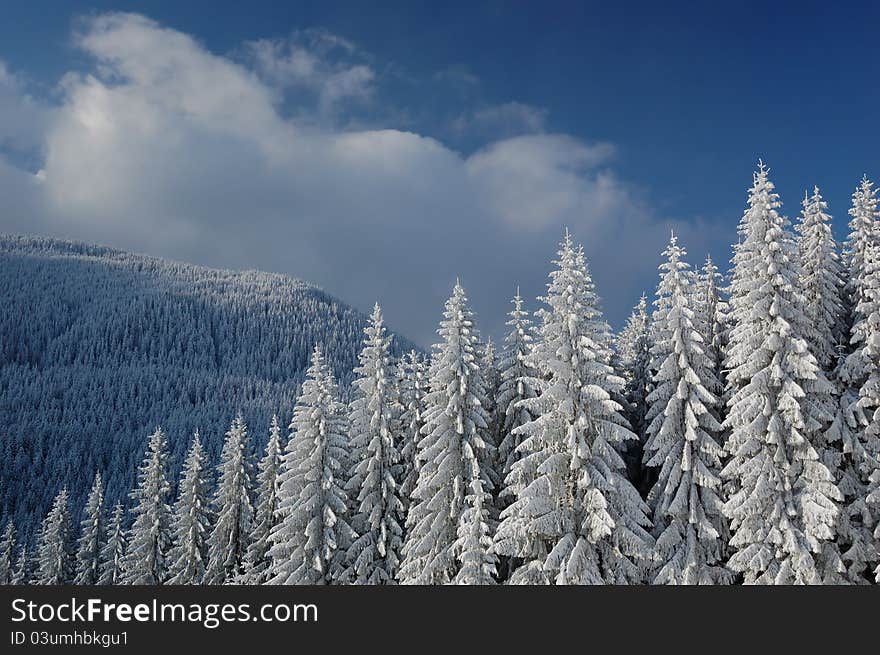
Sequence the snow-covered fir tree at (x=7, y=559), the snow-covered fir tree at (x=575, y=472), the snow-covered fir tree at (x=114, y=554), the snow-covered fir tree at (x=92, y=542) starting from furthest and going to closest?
the snow-covered fir tree at (x=7, y=559), the snow-covered fir tree at (x=92, y=542), the snow-covered fir tree at (x=114, y=554), the snow-covered fir tree at (x=575, y=472)

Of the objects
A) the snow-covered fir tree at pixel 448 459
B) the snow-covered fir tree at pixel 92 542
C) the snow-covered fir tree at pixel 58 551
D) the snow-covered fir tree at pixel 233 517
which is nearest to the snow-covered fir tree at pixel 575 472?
the snow-covered fir tree at pixel 448 459

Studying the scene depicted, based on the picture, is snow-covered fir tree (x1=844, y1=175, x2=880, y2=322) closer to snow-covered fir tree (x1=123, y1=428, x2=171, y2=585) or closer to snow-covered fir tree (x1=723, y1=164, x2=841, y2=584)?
snow-covered fir tree (x1=723, y1=164, x2=841, y2=584)

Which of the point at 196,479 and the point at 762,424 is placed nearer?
the point at 762,424

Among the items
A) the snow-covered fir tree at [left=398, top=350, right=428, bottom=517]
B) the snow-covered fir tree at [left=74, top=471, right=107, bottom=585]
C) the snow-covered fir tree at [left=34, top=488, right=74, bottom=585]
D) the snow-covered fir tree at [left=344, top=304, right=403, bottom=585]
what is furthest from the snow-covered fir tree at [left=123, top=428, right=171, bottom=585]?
the snow-covered fir tree at [left=398, top=350, right=428, bottom=517]

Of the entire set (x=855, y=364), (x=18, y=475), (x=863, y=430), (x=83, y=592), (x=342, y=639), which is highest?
(x=18, y=475)

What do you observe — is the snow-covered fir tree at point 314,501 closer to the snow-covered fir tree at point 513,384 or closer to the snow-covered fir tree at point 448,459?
the snow-covered fir tree at point 448,459

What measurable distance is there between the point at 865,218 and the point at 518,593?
24676 millimetres

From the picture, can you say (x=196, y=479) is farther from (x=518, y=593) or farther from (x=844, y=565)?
(x=844, y=565)

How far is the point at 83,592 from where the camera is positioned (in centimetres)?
2128

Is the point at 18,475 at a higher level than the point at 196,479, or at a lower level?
higher

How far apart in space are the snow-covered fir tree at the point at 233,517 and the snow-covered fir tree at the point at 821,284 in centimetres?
3971

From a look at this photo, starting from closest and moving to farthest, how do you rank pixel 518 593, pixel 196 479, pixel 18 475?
pixel 518 593
pixel 196 479
pixel 18 475

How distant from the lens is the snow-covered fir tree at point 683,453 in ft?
96.3

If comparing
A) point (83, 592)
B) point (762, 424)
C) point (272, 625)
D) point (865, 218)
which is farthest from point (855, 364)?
point (83, 592)
